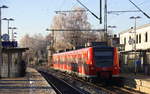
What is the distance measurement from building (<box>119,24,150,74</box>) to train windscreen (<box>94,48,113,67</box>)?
33.5ft

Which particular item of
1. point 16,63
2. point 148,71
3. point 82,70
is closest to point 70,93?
point 82,70

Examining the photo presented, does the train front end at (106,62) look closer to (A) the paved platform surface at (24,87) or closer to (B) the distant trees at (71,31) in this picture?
(A) the paved platform surface at (24,87)

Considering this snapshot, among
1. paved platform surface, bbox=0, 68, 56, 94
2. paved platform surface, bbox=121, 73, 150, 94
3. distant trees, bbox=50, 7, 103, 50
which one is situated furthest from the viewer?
distant trees, bbox=50, 7, 103, 50

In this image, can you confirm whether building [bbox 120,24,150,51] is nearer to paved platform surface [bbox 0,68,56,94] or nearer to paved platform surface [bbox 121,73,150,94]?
paved platform surface [bbox 0,68,56,94]

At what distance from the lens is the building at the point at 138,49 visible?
49719mm

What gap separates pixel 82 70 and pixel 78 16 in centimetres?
5828

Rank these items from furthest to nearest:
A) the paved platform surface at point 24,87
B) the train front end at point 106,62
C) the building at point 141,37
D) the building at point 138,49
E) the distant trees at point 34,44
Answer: the distant trees at point 34,44, the building at point 141,37, the building at point 138,49, the train front end at point 106,62, the paved platform surface at point 24,87

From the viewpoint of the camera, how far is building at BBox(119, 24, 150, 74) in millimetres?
49719

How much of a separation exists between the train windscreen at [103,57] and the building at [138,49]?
10212 millimetres

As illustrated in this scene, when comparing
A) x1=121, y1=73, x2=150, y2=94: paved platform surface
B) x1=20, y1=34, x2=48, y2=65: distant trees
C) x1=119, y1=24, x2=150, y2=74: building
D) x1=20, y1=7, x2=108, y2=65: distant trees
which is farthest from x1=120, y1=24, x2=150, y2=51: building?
x1=20, y1=34, x2=48, y2=65: distant trees

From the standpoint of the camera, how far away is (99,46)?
34125mm

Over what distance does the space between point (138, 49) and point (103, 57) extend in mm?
19963

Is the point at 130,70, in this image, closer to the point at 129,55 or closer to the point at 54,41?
the point at 129,55

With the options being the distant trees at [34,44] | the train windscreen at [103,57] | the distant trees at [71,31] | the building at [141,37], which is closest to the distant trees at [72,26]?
the distant trees at [71,31]
